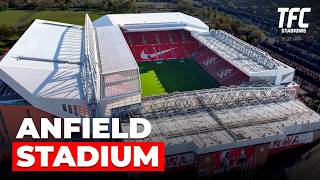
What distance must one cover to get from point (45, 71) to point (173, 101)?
12130 millimetres

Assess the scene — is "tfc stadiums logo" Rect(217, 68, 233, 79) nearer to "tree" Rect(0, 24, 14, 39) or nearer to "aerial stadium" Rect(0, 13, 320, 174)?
"aerial stadium" Rect(0, 13, 320, 174)

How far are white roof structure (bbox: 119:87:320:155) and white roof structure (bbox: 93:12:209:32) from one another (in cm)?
2275

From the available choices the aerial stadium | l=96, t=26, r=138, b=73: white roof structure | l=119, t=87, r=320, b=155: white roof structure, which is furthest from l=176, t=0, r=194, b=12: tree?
l=119, t=87, r=320, b=155: white roof structure

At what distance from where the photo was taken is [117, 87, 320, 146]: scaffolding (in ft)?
80.4

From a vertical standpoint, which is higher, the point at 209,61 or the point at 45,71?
the point at 45,71

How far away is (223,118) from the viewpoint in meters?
26.9

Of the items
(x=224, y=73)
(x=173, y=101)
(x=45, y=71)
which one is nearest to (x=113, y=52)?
(x=45, y=71)

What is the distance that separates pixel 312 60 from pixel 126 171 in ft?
118

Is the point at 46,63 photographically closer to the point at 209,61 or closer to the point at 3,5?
the point at 209,61

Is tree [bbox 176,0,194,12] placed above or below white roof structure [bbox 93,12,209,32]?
above

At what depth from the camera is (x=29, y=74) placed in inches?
1081

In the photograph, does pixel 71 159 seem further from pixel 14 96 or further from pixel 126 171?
pixel 14 96

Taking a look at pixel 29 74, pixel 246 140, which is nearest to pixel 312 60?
pixel 246 140

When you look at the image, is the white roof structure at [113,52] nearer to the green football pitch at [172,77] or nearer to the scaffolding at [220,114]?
the scaffolding at [220,114]
